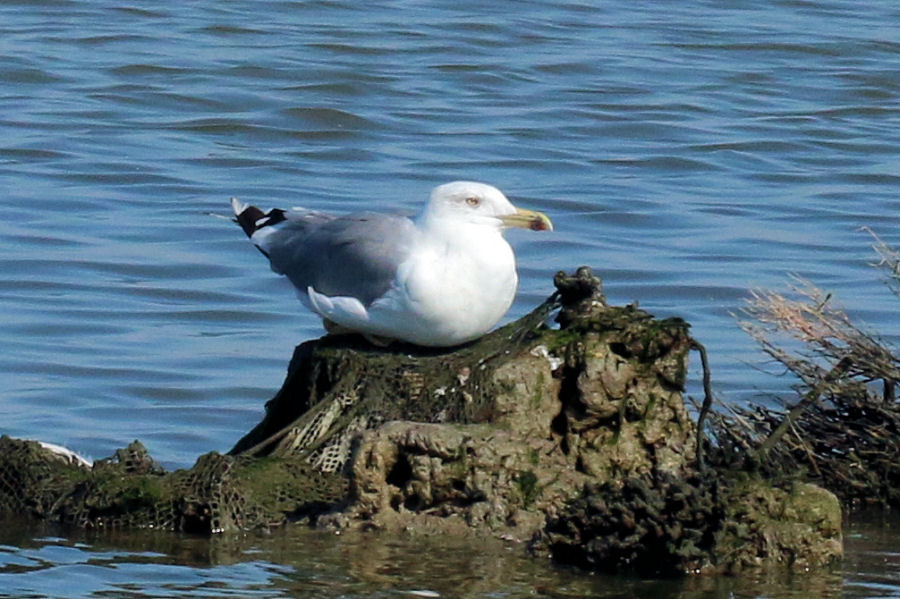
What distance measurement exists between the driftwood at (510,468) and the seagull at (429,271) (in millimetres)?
132

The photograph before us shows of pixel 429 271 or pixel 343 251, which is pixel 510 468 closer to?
pixel 429 271

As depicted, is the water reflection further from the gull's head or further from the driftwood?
the gull's head

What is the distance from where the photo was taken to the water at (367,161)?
11.9 m

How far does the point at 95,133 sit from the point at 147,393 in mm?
8812

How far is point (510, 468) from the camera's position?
23.1 feet

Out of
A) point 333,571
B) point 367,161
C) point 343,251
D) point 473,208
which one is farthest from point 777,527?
point 367,161

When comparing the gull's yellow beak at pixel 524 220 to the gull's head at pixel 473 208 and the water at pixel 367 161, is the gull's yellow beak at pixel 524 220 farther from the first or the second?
the water at pixel 367 161

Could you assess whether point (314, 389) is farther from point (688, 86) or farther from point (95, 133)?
point (688, 86)

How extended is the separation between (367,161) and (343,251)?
10.4 m

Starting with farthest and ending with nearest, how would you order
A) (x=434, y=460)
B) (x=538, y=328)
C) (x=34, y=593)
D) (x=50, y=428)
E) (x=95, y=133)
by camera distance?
(x=95, y=133) < (x=50, y=428) < (x=538, y=328) < (x=434, y=460) < (x=34, y=593)

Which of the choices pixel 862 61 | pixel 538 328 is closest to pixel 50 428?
pixel 538 328

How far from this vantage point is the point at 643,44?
1010 inches

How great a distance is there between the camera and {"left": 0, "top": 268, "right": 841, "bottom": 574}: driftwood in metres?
6.68

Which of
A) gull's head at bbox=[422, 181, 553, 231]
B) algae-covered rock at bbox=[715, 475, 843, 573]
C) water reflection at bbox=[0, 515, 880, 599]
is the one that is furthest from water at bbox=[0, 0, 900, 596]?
gull's head at bbox=[422, 181, 553, 231]
